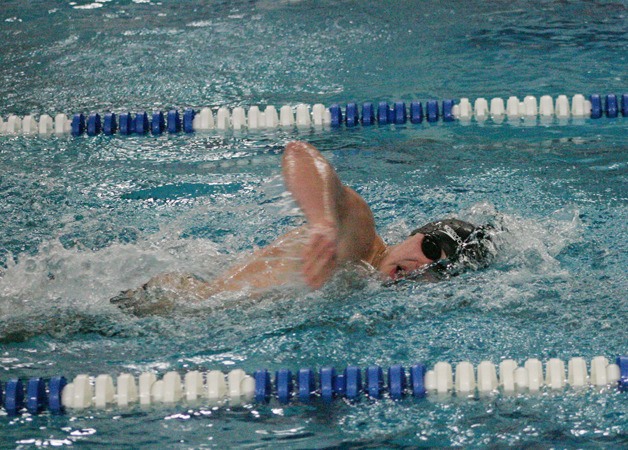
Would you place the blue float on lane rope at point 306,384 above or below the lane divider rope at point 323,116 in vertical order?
below

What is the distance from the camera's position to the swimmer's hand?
2691 mm

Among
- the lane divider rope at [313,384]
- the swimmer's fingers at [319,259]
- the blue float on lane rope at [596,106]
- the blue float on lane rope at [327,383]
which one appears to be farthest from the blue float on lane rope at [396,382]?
the blue float on lane rope at [596,106]

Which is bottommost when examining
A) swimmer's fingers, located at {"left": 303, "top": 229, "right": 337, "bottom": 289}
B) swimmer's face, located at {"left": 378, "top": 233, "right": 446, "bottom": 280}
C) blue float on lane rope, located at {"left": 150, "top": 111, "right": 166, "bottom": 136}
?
swimmer's face, located at {"left": 378, "top": 233, "right": 446, "bottom": 280}

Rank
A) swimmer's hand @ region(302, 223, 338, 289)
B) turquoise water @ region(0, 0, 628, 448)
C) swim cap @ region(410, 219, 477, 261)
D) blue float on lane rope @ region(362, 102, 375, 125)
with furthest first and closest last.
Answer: blue float on lane rope @ region(362, 102, 375, 125), swim cap @ region(410, 219, 477, 261), swimmer's hand @ region(302, 223, 338, 289), turquoise water @ region(0, 0, 628, 448)

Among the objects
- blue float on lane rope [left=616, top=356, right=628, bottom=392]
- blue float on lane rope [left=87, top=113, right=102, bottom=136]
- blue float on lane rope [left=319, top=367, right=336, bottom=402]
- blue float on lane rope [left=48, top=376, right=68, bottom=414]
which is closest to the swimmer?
blue float on lane rope [left=319, top=367, right=336, bottom=402]

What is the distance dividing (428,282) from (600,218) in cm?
103

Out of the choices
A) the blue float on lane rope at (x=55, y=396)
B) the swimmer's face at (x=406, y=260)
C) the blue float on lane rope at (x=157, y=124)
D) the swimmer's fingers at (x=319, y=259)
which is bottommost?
the blue float on lane rope at (x=55, y=396)

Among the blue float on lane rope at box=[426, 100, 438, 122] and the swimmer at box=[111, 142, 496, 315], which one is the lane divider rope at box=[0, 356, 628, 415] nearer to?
the swimmer at box=[111, 142, 496, 315]

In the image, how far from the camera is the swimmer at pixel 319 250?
9.01ft

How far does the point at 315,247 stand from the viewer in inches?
108

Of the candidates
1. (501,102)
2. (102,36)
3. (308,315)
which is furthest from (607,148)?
(102,36)

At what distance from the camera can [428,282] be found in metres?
3.17

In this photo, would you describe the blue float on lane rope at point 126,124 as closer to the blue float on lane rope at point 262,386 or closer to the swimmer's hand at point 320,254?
the swimmer's hand at point 320,254

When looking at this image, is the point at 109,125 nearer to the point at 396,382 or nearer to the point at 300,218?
the point at 300,218
